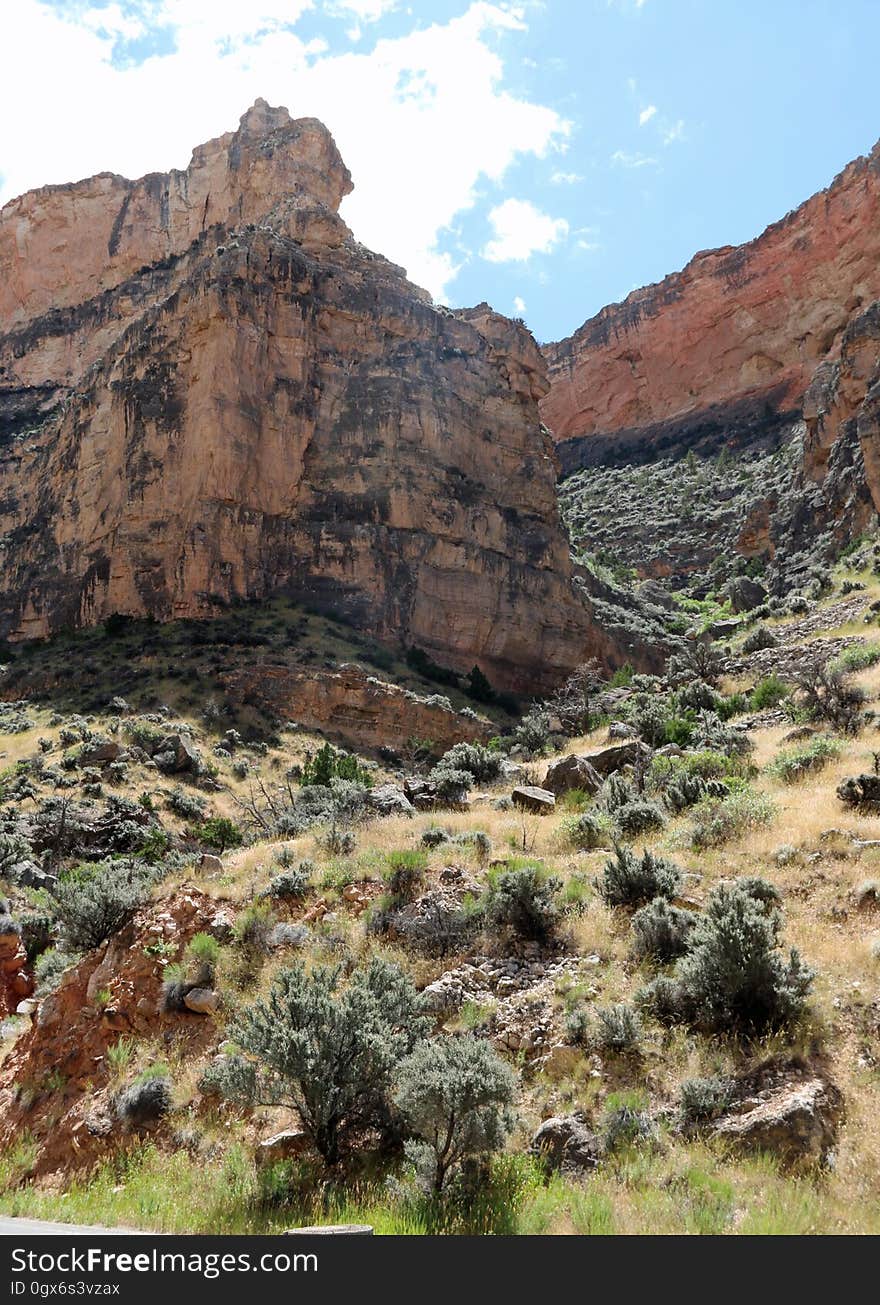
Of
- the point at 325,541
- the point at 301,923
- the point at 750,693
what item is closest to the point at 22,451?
the point at 325,541

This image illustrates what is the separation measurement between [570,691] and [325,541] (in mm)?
15353

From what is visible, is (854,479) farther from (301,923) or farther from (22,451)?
(22,451)

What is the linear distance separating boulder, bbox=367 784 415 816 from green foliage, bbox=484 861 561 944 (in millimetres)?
4963

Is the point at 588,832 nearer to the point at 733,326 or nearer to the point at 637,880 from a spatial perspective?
the point at 637,880

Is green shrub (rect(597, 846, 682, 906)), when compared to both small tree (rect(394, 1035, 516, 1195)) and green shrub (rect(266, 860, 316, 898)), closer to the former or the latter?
small tree (rect(394, 1035, 516, 1195))

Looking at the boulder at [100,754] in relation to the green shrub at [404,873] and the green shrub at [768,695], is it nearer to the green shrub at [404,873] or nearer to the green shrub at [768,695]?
the green shrub at [768,695]

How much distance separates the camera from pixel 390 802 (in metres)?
14.5

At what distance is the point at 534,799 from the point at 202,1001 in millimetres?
6284

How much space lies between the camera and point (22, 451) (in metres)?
60.4

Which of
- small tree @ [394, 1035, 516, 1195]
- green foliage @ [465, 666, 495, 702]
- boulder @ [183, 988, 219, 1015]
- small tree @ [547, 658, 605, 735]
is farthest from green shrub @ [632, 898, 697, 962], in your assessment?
green foliage @ [465, 666, 495, 702]

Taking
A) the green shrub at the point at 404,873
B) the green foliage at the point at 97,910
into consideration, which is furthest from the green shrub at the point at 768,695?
the green foliage at the point at 97,910

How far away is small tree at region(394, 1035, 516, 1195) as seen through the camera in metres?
5.48

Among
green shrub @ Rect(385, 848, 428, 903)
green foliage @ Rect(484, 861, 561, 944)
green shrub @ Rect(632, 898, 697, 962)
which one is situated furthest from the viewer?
green shrub @ Rect(385, 848, 428, 903)

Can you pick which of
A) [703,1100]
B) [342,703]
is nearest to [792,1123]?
[703,1100]
